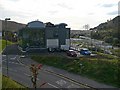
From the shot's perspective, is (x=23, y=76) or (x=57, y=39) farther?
(x=57, y=39)

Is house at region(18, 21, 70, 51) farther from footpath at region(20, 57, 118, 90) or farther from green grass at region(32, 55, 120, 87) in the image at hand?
footpath at region(20, 57, 118, 90)

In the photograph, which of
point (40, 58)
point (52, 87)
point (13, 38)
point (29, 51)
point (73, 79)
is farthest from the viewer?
point (13, 38)

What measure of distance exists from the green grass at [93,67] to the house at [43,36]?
49.9 feet

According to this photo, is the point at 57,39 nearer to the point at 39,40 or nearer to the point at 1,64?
the point at 39,40

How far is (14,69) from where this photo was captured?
41375mm

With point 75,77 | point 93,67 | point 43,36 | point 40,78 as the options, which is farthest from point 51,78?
point 43,36

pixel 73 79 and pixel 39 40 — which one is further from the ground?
pixel 39 40

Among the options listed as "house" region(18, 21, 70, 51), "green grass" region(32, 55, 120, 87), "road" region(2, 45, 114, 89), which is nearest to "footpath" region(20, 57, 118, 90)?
"road" region(2, 45, 114, 89)

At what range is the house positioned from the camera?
61250 millimetres

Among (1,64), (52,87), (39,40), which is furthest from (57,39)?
(52,87)

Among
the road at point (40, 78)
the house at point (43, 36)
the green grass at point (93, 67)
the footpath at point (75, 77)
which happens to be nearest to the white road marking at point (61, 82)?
the road at point (40, 78)

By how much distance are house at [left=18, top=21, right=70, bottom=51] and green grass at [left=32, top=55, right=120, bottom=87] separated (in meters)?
15.2

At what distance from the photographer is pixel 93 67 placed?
39.1 meters

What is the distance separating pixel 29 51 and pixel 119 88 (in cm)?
3141
